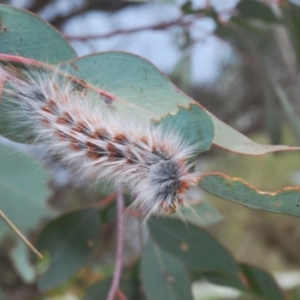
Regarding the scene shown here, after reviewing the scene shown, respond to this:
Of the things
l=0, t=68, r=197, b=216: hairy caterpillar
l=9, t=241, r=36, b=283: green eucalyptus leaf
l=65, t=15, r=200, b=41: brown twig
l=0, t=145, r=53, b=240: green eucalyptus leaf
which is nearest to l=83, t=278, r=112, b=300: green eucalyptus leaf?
l=0, t=145, r=53, b=240: green eucalyptus leaf

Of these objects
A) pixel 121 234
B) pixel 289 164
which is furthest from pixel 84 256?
pixel 289 164

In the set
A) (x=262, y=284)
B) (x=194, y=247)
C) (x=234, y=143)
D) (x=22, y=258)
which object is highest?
(x=234, y=143)

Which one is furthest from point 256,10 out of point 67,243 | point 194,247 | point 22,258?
point 22,258

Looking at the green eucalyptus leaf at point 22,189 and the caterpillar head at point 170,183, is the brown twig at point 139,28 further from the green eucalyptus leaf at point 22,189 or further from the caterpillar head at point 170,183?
the caterpillar head at point 170,183

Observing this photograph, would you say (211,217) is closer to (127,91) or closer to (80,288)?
(127,91)

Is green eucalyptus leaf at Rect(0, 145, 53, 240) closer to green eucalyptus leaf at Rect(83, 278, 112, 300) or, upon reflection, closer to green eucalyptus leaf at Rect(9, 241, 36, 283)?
green eucalyptus leaf at Rect(83, 278, 112, 300)

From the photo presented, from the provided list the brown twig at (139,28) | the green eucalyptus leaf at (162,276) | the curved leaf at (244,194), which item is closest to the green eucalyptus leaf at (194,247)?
the green eucalyptus leaf at (162,276)

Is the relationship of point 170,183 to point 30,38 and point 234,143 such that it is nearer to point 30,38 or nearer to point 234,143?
point 234,143
